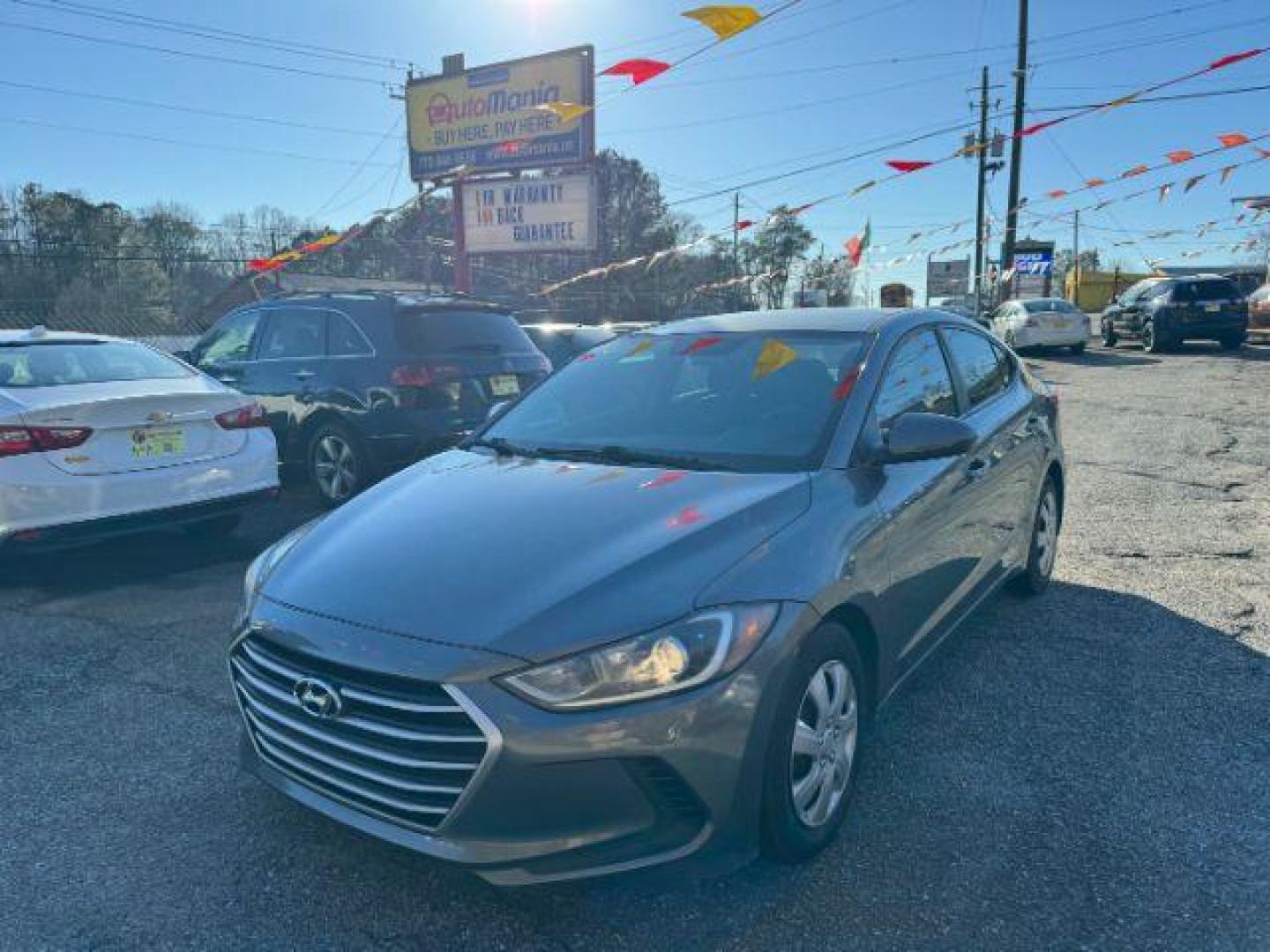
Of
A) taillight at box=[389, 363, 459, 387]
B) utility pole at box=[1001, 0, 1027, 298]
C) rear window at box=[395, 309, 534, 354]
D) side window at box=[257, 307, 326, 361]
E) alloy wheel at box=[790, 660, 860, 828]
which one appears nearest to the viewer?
alloy wheel at box=[790, 660, 860, 828]

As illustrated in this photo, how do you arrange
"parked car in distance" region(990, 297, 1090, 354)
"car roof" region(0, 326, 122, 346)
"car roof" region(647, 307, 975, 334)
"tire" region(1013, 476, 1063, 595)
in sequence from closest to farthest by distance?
"car roof" region(647, 307, 975, 334) < "tire" region(1013, 476, 1063, 595) < "car roof" region(0, 326, 122, 346) < "parked car in distance" region(990, 297, 1090, 354)

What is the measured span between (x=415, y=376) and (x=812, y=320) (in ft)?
11.8

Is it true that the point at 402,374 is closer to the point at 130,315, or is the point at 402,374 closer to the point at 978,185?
the point at 130,315

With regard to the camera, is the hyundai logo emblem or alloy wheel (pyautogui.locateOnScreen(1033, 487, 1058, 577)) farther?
alloy wheel (pyautogui.locateOnScreen(1033, 487, 1058, 577))

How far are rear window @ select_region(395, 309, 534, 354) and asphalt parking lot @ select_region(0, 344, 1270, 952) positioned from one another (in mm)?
2486

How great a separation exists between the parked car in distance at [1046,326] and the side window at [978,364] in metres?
16.5

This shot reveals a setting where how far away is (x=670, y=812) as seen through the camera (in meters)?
2.16

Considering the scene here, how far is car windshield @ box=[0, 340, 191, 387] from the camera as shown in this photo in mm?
5301

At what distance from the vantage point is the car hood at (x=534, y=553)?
2195 mm

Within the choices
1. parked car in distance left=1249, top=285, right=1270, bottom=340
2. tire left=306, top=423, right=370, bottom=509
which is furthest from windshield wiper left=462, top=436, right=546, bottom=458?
parked car in distance left=1249, top=285, right=1270, bottom=340

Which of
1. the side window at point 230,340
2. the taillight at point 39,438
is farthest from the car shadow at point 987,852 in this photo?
the side window at point 230,340

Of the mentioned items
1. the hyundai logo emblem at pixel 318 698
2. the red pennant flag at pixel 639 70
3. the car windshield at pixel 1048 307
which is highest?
the red pennant flag at pixel 639 70

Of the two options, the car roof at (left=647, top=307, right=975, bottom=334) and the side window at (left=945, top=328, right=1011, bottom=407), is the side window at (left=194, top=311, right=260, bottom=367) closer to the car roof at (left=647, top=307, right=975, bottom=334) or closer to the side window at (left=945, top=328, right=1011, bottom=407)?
the car roof at (left=647, top=307, right=975, bottom=334)

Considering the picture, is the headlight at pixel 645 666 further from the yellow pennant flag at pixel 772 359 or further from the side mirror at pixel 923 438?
the yellow pennant flag at pixel 772 359
